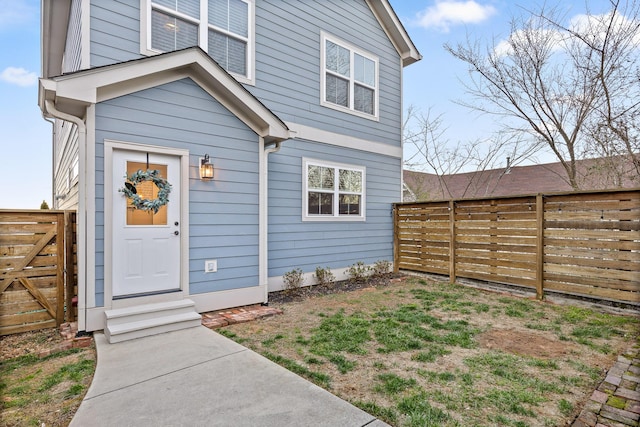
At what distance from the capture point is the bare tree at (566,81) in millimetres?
7109

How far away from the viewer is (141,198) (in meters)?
4.02

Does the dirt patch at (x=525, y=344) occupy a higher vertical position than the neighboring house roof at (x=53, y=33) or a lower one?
lower

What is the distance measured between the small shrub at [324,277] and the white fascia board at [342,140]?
262 cm

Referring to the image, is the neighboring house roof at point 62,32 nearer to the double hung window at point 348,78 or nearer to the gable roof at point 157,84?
the double hung window at point 348,78

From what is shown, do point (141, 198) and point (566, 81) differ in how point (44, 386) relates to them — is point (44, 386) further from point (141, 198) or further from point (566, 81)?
point (566, 81)

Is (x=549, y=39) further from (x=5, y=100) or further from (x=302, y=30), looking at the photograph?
(x=5, y=100)

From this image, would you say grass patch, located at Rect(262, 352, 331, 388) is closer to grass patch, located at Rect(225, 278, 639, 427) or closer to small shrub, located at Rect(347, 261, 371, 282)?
grass patch, located at Rect(225, 278, 639, 427)

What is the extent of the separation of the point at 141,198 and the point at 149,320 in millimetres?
1461

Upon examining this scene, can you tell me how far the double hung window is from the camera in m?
6.93

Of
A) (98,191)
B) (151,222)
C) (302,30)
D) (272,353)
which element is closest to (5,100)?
(98,191)

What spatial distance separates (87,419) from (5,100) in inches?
131

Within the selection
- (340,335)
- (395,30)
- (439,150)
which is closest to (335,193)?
(340,335)

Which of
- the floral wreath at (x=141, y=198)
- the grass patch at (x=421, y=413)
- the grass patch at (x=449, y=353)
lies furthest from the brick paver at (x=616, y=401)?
the floral wreath at (x=141, y=198)

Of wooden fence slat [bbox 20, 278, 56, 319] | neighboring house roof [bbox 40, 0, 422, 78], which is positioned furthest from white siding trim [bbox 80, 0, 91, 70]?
wooden fence slat [bbox 20, 278, 56, 319]
